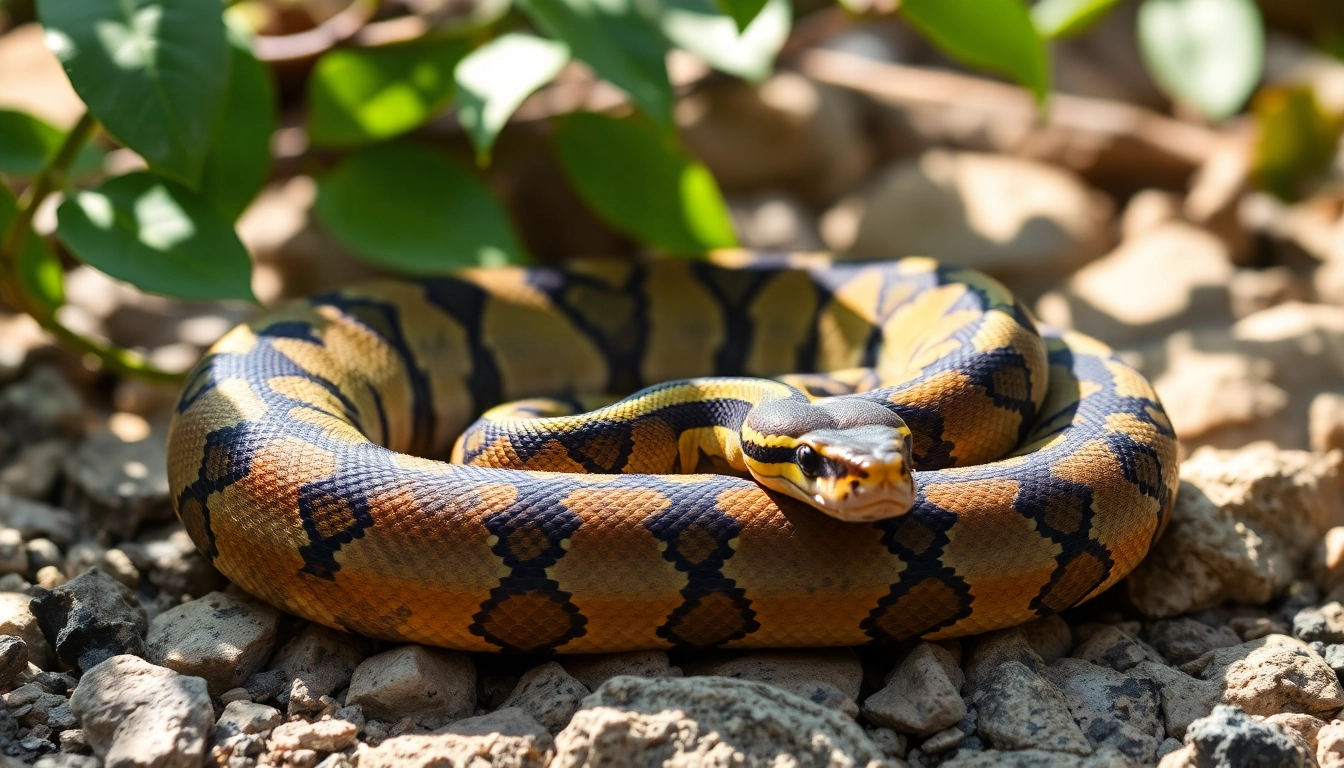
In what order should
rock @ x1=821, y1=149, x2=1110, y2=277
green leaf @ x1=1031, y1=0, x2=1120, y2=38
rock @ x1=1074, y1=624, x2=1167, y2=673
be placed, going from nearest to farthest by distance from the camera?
rock @ x1=1074, y1=624, x2=1167, y2=673
green leaf @ x1=1031, y1=0, x2=1120, y2=38
rock @ x1=821, y1=149, x2=1110, y2=277

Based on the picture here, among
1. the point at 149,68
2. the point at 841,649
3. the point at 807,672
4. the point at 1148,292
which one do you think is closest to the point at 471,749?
the point at 807,672

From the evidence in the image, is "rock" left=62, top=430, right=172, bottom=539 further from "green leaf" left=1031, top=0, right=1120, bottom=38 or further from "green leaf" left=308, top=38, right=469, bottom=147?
"green leaf" left=1031, top=0, right=1120, bottom=38

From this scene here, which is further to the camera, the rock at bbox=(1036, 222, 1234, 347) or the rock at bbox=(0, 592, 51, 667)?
the rock at bbox=(1036, 222, 1234, 347)

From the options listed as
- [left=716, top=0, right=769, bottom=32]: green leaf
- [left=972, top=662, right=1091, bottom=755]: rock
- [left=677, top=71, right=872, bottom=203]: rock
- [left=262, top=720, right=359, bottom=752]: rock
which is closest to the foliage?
[left=716, top=0, right=769, bottom=32]: green leaf

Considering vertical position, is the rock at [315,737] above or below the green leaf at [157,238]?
below

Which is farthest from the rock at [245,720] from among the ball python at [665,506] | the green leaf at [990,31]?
the green leaf at [990,31]

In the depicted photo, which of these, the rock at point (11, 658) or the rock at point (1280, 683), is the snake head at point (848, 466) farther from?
the rock at point (11, 658)
